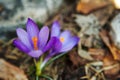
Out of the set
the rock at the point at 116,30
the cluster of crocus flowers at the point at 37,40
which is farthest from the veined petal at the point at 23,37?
the rock at the point at 116,30

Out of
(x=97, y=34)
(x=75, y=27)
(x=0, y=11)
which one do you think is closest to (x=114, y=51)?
(x=97, y=34)

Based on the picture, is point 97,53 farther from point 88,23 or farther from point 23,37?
point 23,37

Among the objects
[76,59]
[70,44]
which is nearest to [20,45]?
[70,44]

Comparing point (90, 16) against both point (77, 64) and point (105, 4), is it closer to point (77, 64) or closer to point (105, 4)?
point (105, 4)

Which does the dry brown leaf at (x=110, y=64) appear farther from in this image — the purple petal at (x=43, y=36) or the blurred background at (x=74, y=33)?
the purple petal at (x=43, y=36)

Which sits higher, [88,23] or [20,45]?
[88,23]

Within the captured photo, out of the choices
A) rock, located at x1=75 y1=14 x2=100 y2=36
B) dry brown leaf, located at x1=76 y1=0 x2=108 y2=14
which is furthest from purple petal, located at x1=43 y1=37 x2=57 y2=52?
dry brown leaf, located at x1=76 y1=0 x2=108 y2=14
